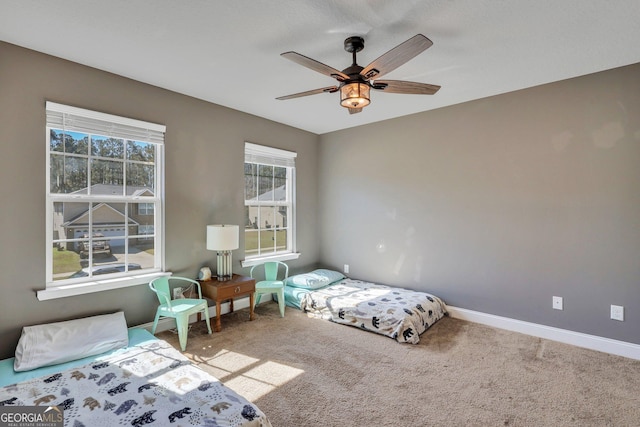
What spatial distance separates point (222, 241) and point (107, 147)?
1416mm

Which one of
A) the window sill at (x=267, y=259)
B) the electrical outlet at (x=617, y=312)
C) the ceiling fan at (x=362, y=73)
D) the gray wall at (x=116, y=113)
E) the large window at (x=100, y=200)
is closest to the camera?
the ceiling fan at (x=362, y=73)

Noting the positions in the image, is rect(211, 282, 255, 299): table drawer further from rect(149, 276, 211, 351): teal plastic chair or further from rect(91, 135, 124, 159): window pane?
rect(91, 135, 124, 159): window pane

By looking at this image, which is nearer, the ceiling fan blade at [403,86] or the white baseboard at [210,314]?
the ceiling fan blade at [403,86]

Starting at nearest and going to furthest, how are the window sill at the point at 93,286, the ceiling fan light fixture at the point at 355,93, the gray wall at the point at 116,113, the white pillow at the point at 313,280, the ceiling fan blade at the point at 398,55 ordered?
the ceiling fan blade at the point at 398,55 < the ceiling fan light fixture at the point at 355,93 < the gray wall at the point at 116,113 < the window sill at the point at 93,286 < the white pillow at the point at 313,280

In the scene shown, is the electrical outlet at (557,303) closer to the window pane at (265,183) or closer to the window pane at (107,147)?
the window pane at (265,183)

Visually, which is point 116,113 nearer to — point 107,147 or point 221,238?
point 107,147

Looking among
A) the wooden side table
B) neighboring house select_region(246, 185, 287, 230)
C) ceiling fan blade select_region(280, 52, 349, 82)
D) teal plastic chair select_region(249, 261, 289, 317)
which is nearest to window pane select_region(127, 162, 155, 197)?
the wooden side table

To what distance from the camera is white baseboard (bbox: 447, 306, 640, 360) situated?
2.66m

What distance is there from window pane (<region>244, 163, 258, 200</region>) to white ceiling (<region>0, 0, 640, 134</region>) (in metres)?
1.18

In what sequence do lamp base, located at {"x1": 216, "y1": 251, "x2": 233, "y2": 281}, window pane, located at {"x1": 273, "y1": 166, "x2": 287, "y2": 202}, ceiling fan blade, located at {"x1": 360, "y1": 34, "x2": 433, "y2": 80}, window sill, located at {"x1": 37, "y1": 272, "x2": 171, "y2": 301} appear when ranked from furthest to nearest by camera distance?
1. window pane, located at {"x1": 273, "y1": 166, "x2": 287, "y2": 202}
2. lamp base, located at {"x1": 216, "y1": 251, "x2": 233, "y2": 281}
3. window sill, located at {"x1": 37, "y1": 272, "x2": 171, "y2": 301}
4. ceiling fan blade, located at {"x1": 360, "y1": 34, "x2": 433, "y2": 80}

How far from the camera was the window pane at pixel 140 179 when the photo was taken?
3.02 meters

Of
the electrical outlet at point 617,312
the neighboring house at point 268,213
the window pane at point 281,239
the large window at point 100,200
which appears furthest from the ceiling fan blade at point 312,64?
the electrical outlet at point 617,312

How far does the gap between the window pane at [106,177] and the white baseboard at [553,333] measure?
12.9 ft

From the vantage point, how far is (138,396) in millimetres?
1715
